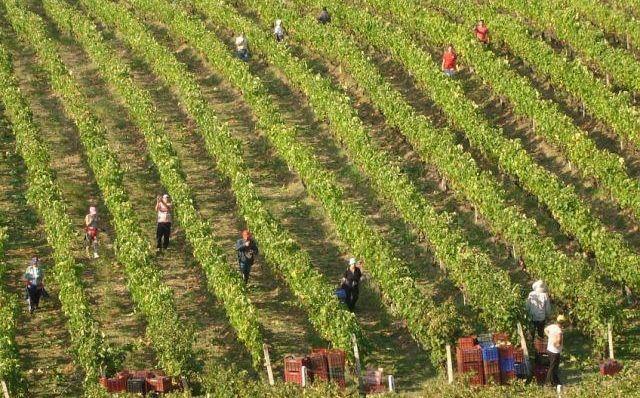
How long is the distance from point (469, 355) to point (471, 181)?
25.7ft

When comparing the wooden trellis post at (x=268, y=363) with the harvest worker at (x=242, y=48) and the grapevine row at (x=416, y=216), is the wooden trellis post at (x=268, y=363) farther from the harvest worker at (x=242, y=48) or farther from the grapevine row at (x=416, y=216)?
the harvest worker at (x=242, y=48)

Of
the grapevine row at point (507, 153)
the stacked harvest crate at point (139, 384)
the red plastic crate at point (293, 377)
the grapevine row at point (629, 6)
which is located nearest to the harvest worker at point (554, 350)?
the grapevine row at point (507, 153)

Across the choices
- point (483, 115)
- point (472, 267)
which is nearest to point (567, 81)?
point (483, 115)

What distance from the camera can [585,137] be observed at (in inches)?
1289

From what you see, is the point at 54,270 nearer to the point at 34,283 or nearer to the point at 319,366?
the point at 34,283

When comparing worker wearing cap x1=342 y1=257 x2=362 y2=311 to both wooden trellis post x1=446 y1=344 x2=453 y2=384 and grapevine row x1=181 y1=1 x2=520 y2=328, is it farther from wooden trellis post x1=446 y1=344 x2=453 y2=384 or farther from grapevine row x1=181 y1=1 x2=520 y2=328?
wooden trellis post x1=446 y1=344 x2=453 y2=384

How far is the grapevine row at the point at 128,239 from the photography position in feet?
81.9

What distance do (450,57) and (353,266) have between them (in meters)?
12.9

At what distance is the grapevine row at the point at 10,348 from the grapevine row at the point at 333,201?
6875 mm

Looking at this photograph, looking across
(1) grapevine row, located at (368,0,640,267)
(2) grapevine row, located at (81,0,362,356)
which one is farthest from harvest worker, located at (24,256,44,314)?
(1) grapevine row, located at (368,0,640,267)

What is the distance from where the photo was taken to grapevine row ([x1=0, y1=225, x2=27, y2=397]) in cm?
2514

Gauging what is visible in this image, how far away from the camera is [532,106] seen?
1385 inches

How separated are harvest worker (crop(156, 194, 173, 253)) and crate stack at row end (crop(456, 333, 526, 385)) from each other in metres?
8.98

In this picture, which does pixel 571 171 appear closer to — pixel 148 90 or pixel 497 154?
pixel 497 154
